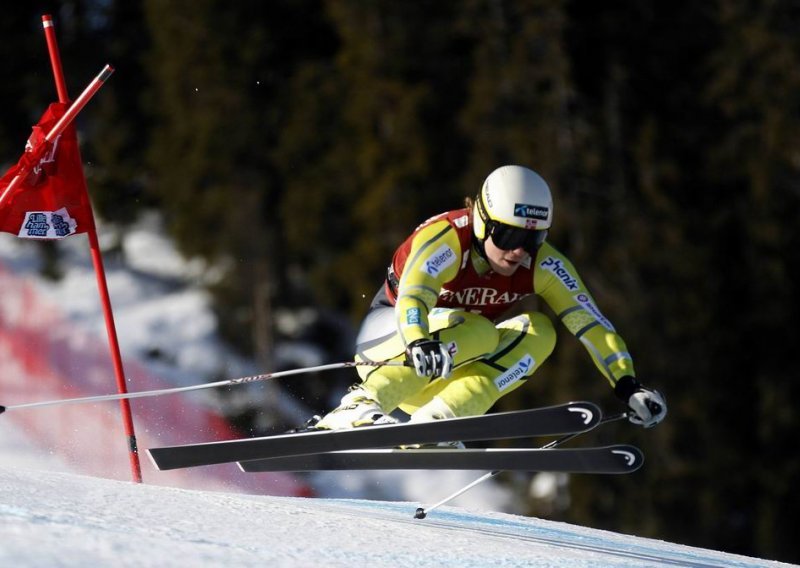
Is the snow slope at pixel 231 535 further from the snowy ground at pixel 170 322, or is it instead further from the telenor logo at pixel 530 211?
the snowy ground at pixel 170 322

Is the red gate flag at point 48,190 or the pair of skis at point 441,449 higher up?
the red gate flag at point 48,190

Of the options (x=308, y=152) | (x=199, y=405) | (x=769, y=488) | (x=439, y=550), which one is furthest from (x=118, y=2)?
(x=439, y=550)

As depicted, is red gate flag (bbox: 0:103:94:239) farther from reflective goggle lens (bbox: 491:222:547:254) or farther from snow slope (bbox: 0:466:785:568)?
reflective goggle lens (bbox: 491:222:547:254)

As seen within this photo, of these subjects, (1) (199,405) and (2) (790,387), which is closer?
(1) (199,405)

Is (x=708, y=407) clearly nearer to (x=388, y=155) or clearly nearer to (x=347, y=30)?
(x=388, y=155)

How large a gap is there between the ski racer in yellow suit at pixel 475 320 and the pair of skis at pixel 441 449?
0.42 feet

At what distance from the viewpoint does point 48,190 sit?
6.10 metres

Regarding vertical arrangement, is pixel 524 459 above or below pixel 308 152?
below

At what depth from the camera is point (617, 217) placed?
693 inches

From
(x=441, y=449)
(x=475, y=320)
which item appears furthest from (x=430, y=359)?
(x=475, y=320)

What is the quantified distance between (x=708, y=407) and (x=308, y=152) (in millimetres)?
6654

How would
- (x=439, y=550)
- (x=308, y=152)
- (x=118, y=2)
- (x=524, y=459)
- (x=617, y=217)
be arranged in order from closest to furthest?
(x=439, y=550) → (x=524, y=459) → (x=617, y=217) → (x=308, y=152) → (x=118, y=2)

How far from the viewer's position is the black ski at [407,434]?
5.11 meters

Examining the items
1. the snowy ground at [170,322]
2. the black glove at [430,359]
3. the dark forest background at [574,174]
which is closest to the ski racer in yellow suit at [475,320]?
the black glove at [430,359]
